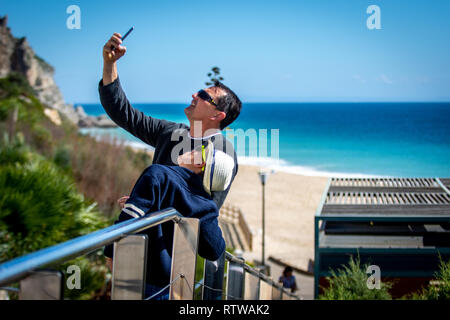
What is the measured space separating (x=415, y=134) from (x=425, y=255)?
5719cm

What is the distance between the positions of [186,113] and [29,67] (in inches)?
2030

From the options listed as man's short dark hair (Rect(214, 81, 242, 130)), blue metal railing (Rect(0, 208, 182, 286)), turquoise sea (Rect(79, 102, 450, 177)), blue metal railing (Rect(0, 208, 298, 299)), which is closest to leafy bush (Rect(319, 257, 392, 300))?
man's short dark hair (Rect(214, 81, 242, 130))

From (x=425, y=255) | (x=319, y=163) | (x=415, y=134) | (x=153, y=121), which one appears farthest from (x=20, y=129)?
(x=415, y=134)

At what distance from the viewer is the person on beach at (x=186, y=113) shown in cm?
208

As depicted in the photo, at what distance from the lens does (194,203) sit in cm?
171

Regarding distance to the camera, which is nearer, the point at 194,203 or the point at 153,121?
the point at 194,203

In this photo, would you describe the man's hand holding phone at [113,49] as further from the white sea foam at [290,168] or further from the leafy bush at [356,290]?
the white sea foam at [290,168]

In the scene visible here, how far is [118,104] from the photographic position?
7.38 feet

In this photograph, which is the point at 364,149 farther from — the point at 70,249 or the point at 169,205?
the point at 70,249

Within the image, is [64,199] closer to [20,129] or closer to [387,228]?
[387,228]

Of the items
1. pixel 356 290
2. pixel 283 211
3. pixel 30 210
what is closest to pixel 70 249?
pixel 356 290

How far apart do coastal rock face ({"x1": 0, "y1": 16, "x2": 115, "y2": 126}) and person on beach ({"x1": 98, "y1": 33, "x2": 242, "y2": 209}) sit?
40348 millimetres

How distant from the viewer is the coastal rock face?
143 feet

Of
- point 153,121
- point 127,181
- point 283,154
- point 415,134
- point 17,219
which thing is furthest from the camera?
point 415,134
